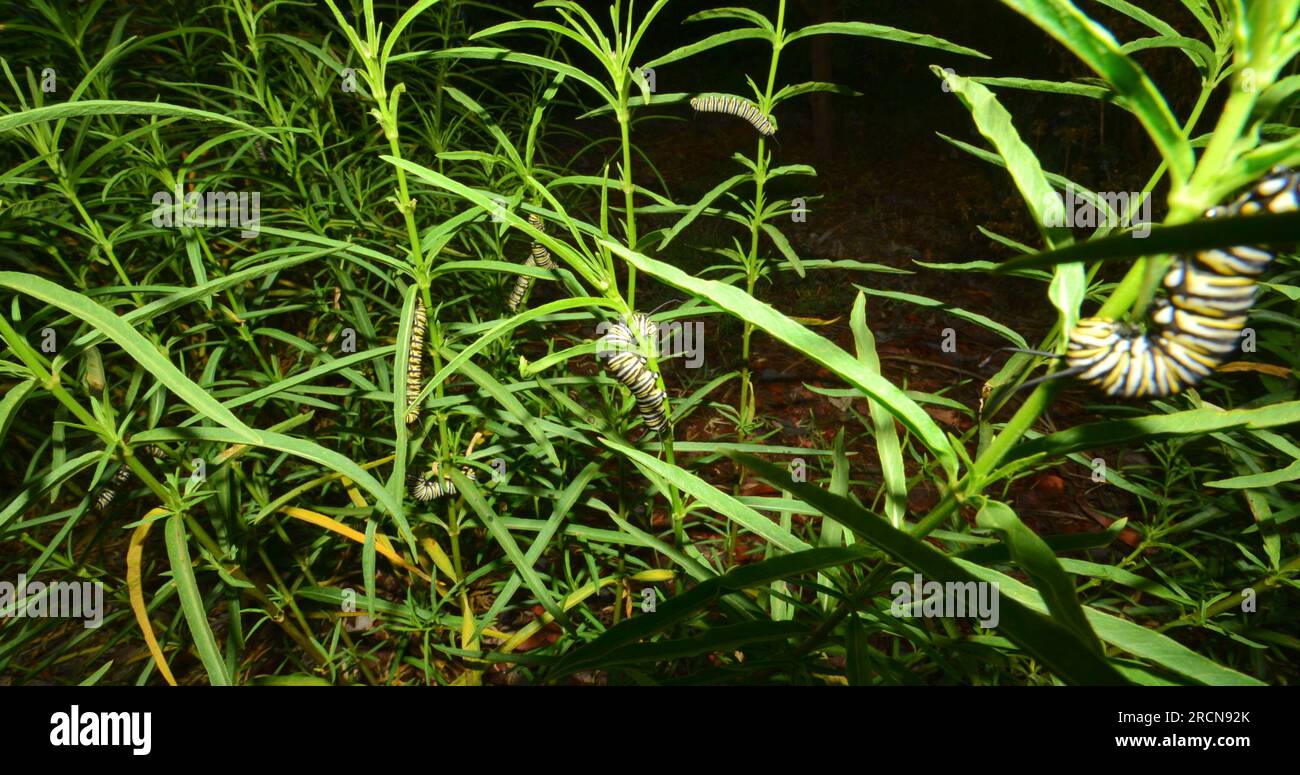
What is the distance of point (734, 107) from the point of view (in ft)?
3.92

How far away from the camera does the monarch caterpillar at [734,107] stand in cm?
118

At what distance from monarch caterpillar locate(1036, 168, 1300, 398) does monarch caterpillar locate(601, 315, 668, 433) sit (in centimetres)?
47

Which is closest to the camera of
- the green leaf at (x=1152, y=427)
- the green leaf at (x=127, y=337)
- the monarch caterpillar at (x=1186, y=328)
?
the monarch caterpillar at (x=1186, y=328)

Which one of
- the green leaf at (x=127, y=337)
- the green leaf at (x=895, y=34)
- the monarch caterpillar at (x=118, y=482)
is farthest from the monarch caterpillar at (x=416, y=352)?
the green leaf at (x=895, y=34)

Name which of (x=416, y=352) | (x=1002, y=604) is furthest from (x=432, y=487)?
(x=1002, y=604)

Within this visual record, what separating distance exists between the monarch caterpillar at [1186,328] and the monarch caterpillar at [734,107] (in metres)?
0.88

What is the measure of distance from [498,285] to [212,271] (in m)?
0.62

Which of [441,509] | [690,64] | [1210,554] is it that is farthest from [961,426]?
[690,64]

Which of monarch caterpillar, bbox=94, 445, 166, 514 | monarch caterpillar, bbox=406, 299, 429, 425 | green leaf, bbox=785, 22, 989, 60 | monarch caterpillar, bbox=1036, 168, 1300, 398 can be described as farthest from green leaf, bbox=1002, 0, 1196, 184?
monarch caterpillar, bbox=94, 445, 166, 514

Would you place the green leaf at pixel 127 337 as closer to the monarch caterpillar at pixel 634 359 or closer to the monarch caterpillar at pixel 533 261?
the monarch caterpillar at pixel 634 359

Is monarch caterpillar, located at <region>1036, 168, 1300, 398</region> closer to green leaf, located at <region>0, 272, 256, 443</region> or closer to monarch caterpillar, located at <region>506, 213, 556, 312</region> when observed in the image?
green leaf, located at <region>0, 272, 256, 443</region>

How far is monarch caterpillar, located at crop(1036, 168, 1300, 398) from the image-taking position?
356 mm
